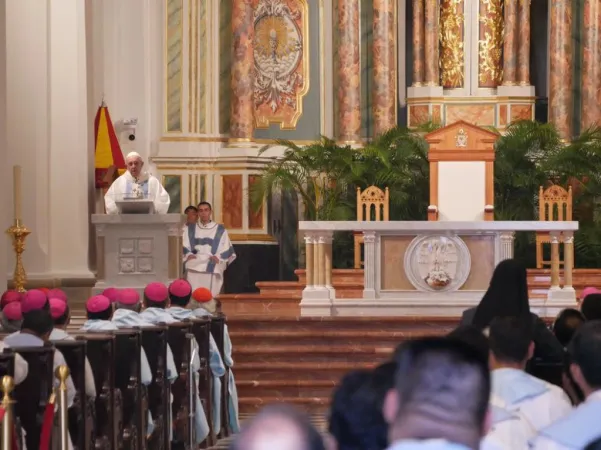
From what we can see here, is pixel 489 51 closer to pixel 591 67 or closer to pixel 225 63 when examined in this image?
pixel 591 67

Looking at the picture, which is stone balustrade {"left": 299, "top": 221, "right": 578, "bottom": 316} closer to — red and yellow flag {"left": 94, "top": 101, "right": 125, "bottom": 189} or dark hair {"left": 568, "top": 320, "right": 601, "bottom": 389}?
red and yellow flag {"left": 94, "top": 101, "right": 125, "bottom": 189}

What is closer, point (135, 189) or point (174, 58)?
point (135, 189)

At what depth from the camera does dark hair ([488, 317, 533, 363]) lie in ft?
16.0

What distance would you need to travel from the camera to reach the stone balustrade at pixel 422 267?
1388 centimetres

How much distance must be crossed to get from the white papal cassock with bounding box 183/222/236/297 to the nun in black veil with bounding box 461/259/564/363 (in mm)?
10446

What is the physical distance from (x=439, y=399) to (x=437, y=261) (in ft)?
37.0

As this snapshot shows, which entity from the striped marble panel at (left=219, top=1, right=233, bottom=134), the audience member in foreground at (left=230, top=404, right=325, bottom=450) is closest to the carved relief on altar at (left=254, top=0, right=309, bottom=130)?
the striped marble panel at (left=219, top=1, right=233, bottom=134)

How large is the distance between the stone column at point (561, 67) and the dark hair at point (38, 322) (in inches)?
531

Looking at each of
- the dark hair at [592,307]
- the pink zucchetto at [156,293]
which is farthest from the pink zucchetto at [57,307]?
the dark hair at [592,307]

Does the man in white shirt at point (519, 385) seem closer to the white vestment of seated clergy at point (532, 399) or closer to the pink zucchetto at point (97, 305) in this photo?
the white vestment of seated clergy at point (532, 399)

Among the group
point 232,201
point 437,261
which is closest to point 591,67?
point 232,201

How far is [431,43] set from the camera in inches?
794

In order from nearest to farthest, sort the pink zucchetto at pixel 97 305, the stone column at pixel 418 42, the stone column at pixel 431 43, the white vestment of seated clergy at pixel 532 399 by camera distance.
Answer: the white vestment of seated clergy at pixel 532 399
the pink zucchetto at pixel 97 305
the stone column at pixel 431 43
the stone column at pixel 418 42

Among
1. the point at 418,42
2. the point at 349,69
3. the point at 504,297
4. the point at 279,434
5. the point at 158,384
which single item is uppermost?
the point at 418,42
